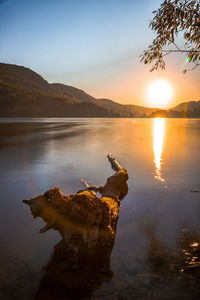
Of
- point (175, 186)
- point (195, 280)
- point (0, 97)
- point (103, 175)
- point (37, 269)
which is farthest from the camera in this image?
point (0, 97)

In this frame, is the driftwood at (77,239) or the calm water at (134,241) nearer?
the calm water at (134,241)

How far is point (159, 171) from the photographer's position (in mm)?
11969

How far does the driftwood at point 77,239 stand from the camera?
3549 mm

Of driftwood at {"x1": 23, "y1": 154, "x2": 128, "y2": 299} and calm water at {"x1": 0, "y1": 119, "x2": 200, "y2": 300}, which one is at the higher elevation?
driftwood at {"x1": 23, "y1": 154, "x2": 128, "y2": 299}

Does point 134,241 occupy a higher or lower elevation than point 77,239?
lower

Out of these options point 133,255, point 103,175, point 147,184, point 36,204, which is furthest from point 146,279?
point 103,175

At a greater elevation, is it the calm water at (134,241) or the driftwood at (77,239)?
the driftwood at (77,239)

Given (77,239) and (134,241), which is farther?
(134,241)

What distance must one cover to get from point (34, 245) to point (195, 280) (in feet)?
11.8

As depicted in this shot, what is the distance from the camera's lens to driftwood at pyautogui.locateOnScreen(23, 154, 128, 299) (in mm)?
3549

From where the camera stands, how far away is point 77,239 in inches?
155

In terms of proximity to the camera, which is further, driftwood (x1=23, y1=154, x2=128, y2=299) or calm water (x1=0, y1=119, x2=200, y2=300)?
driftwood (x1=23, y1=154, x2=128, y2=299)

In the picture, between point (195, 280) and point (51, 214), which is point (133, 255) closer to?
point (195, 280)

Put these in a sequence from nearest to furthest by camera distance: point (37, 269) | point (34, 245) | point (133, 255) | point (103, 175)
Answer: point (37, 269), point (133, 255), point (34, 245), point (103, 175)
